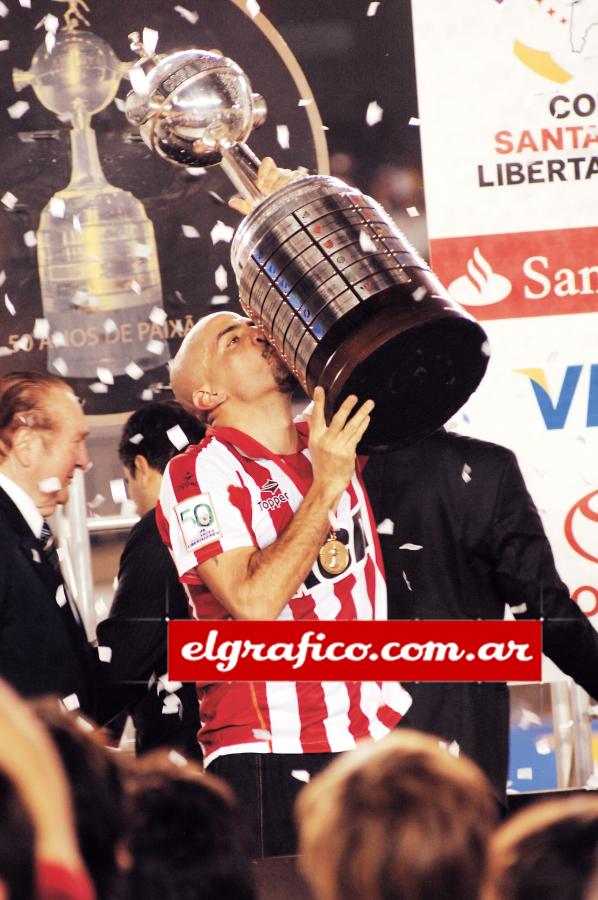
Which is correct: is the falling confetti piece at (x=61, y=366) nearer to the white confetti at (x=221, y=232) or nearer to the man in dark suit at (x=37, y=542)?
the man in dark suit at (x=37, y=542)

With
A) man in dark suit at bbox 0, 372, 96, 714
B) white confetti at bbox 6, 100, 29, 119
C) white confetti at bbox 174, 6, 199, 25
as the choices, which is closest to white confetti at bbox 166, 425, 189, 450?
man in dark suit at bbox 0, 372, 96, 714

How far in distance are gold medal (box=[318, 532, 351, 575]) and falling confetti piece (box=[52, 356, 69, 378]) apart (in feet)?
3.45

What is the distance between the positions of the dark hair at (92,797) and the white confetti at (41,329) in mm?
2307

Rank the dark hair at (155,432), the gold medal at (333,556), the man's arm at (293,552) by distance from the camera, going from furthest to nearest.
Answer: the dark hair at (155,432)
the gold medal at (333,556)
the man's arm at (293,552)

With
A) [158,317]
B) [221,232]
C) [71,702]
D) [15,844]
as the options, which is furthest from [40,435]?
[15,844]

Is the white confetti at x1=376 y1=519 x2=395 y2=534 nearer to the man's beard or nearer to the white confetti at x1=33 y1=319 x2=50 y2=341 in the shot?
the man's beard

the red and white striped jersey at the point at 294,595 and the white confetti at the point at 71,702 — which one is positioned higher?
the red and white striped jersey at the point at 294,595

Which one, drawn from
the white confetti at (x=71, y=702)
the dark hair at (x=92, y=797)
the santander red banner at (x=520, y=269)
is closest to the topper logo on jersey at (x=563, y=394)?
the santander red banner at (x=520, y=269)

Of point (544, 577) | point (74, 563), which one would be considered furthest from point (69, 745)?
point (74, 563)

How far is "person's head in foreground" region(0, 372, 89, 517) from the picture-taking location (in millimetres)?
2928

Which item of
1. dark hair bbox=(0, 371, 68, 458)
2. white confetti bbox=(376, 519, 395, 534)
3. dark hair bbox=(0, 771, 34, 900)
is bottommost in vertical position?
white confetti bbox=(376, 519, 395, 534)

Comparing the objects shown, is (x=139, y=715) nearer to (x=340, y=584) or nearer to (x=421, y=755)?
(x=340, y=584)

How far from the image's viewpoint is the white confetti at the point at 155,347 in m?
3.26

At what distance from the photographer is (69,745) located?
1.00 meters
